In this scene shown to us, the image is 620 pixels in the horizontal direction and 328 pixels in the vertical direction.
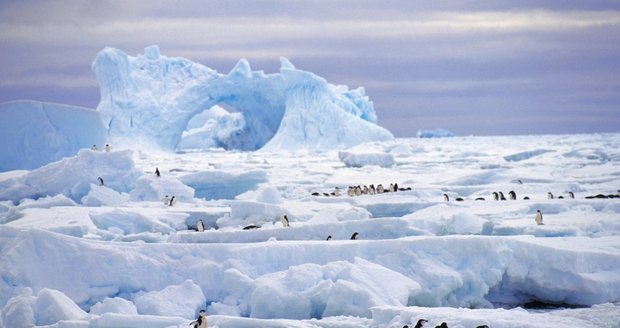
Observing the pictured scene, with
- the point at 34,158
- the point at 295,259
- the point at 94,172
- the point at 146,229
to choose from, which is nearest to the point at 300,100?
the point at 34,158

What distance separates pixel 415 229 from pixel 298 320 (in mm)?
3872

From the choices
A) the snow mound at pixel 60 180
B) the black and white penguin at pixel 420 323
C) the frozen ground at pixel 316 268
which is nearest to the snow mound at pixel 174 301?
the frozen ground at pixel 316 268

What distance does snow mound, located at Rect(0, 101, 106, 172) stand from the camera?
20.7 m

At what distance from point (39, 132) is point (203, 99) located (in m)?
16.0

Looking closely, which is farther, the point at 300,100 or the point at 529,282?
the point at 300,100

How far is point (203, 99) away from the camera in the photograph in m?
36.9

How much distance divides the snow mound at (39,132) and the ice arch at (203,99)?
11324 millimetres

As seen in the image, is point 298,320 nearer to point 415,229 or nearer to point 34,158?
point 415,229

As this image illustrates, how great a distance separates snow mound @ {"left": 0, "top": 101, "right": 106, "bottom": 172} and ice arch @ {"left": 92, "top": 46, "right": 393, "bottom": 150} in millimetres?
11324

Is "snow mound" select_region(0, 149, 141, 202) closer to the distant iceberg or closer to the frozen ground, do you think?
the frozen ground

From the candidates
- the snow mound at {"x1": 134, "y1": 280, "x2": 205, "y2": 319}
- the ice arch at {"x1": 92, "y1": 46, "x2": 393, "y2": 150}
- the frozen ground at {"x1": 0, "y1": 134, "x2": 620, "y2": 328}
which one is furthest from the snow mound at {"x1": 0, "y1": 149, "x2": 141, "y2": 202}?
the ice arch at {"x1": 92, "y1": 46, "x2": 393, "y2": 150}

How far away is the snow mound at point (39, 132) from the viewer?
20688mm

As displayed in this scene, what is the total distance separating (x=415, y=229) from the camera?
409 inches

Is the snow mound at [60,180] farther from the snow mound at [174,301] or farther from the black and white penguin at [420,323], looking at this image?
the black and white penguin at [420,323]
